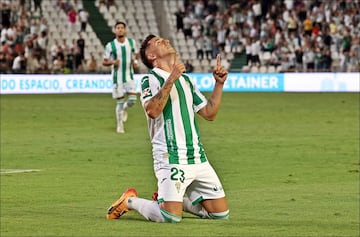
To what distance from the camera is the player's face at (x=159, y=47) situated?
1039cm

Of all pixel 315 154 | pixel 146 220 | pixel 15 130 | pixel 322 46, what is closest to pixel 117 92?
pixel 15 130

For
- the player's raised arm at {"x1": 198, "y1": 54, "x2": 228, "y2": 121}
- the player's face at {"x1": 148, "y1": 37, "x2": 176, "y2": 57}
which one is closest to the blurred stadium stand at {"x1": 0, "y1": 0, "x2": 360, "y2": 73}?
the player's face at {"x1": 148, "y1": 37, "x2": 176, "y2": 57}

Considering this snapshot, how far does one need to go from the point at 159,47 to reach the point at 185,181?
50.4 inches

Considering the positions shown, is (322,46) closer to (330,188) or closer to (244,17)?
(244,17)

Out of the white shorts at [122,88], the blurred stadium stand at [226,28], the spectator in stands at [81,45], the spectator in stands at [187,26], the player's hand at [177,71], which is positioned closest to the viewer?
the player's hand at [177,71]

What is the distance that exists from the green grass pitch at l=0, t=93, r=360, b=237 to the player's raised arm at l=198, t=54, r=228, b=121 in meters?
1.12

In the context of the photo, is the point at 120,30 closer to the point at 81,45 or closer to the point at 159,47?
the point at 159,47

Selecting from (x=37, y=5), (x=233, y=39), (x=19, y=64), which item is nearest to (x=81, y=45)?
(x=37, y=5)

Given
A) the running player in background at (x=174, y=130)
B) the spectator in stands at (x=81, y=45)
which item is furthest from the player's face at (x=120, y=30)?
the spectator in stands at (x=81, y=45)

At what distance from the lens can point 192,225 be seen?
431 inches

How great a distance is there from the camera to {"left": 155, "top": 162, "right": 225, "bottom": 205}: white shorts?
34.4ft

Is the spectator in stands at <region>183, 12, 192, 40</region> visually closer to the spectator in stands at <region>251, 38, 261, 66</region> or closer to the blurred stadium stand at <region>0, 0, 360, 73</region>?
the blurred stadium stand at <region>0, 0, 360, 73</region>

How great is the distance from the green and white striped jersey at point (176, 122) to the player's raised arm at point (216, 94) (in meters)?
0.09

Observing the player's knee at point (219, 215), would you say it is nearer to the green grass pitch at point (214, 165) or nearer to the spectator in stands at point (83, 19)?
the green grass pitch at point (214, 165)
